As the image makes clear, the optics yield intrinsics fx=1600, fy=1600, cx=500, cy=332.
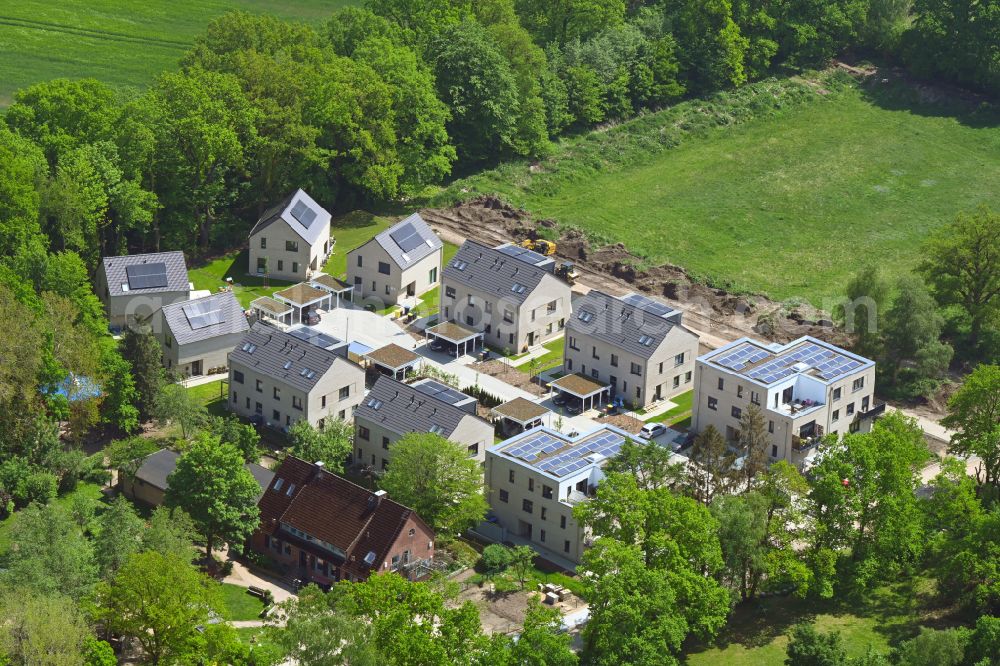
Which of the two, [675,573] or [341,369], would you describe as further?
[341,369]

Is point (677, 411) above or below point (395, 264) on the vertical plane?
below

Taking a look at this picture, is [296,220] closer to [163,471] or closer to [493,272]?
[493,272]

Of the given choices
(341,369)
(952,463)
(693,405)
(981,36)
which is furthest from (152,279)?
(981,36)

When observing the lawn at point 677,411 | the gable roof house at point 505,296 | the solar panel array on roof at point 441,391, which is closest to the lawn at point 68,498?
the solar panel array on roof at point 441,391

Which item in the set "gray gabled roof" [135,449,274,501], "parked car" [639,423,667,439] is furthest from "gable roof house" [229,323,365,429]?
"parked car" [639,423,667,439]

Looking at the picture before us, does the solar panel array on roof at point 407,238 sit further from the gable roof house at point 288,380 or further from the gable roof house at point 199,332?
the gable roof house at point 288,380

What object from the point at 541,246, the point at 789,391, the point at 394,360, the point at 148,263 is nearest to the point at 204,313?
the point at 148,263

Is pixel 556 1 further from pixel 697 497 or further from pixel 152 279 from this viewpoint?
pixel 697 497
